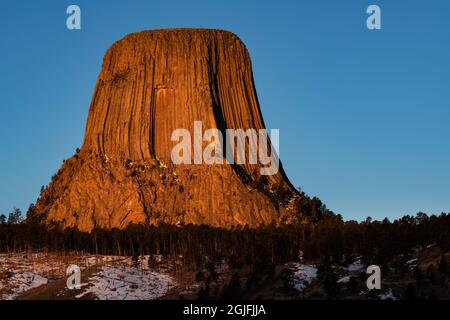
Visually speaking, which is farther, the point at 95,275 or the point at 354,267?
the point at 354,267

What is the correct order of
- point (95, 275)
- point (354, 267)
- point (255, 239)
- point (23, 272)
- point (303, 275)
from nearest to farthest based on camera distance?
point (303, 275)
point (95, 275)
point (354, 267)
point (23, 272)
point (255, 239)

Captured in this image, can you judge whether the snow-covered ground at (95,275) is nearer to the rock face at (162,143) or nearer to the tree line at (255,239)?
the tree line at (255,239)

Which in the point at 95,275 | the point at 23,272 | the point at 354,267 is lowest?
the point at 354,267

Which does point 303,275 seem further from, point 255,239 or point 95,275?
point 255,239

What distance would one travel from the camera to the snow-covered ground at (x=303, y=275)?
6419 centimetres

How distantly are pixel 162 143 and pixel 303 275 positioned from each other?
145 ft

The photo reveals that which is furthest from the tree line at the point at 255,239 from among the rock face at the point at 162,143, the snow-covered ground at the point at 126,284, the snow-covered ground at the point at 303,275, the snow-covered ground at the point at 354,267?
the snow-covered ground at the point at 126,284

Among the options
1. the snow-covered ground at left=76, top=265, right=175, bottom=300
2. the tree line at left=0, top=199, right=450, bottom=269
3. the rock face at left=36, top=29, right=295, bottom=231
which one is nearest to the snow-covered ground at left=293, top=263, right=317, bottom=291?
the tree line at left=0, top=199, right=450, bottom=269

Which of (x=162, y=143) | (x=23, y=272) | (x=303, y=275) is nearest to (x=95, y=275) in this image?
(x=23, y=272)

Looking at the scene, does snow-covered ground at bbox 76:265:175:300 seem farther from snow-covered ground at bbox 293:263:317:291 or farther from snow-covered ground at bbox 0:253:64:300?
snow-covered ground at bbox 293:263:317:291

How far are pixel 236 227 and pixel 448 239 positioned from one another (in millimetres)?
28234

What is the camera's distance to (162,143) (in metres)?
108

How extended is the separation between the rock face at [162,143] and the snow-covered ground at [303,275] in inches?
1080

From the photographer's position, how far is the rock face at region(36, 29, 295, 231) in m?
99.6
